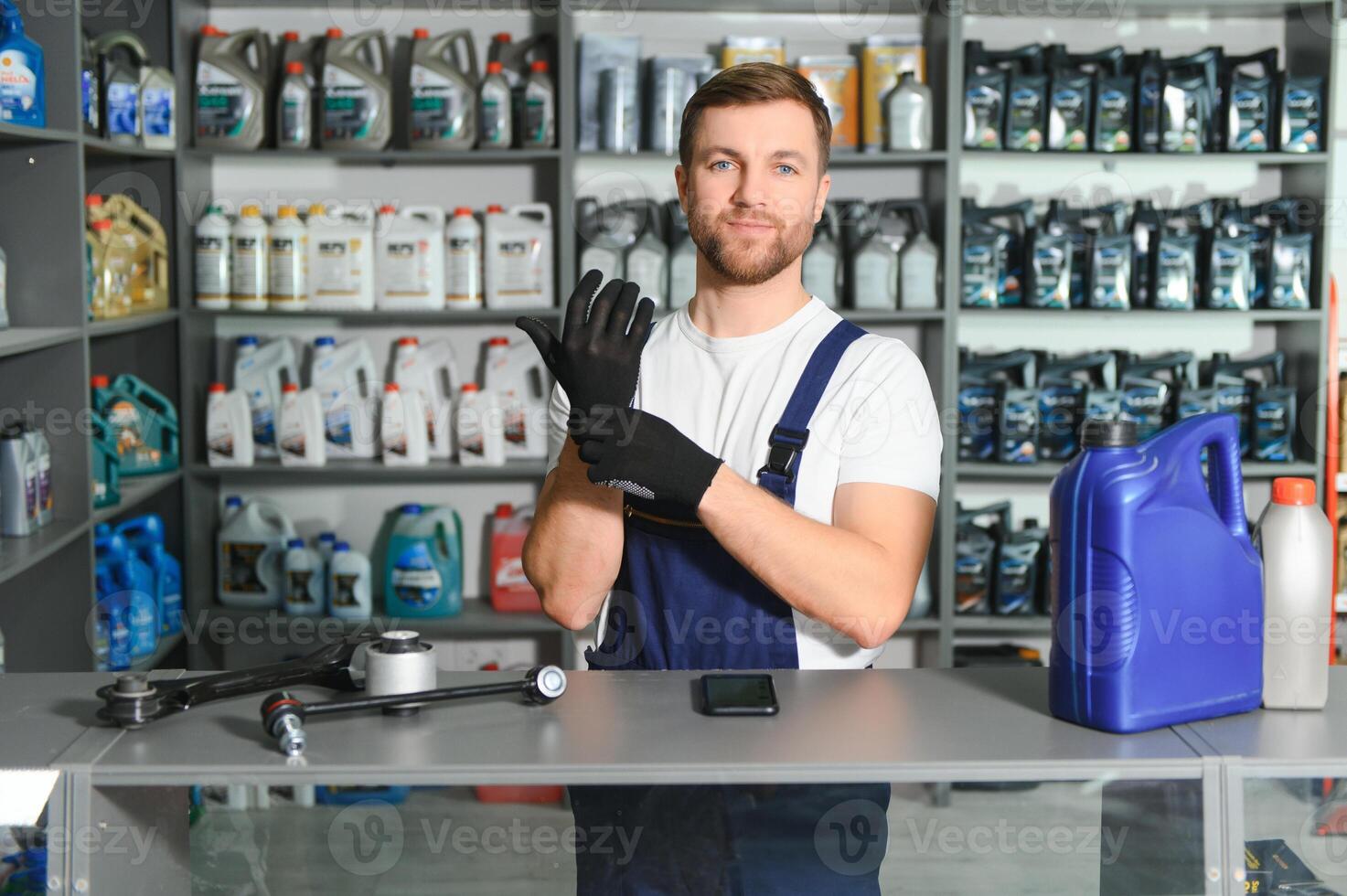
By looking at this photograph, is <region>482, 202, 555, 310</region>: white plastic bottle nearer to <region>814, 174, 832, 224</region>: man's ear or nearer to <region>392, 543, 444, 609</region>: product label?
<region>392, 543, 444, 609</region>: product label

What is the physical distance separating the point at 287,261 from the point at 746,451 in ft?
7.95

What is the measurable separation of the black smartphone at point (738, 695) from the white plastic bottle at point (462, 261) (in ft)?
8.31

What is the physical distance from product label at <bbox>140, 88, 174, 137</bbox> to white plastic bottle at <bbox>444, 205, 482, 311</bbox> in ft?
2.66

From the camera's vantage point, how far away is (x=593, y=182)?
13.4 feet

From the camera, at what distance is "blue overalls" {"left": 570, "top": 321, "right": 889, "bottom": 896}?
4.36 ft

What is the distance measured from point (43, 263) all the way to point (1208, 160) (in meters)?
3.22

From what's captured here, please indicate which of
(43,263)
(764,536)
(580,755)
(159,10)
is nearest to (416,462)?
(43,263)

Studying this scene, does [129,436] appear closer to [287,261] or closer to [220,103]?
[287,261]

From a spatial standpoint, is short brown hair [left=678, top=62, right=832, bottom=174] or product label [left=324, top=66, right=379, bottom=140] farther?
product label [left=324, top=66, right=379, bottom=140]

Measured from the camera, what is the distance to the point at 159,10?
12.3 ft

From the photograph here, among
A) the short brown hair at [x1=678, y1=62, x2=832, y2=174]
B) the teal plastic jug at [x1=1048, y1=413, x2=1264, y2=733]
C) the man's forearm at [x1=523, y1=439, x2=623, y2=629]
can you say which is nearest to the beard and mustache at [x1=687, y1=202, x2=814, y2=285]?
the short brown hair at [x1=678, y1=62, x2=832, y2=174]

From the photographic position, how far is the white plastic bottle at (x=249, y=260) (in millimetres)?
3838

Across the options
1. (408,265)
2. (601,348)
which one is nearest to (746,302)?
(601,348)

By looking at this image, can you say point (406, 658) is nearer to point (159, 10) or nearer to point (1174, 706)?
point (1174, 706)
